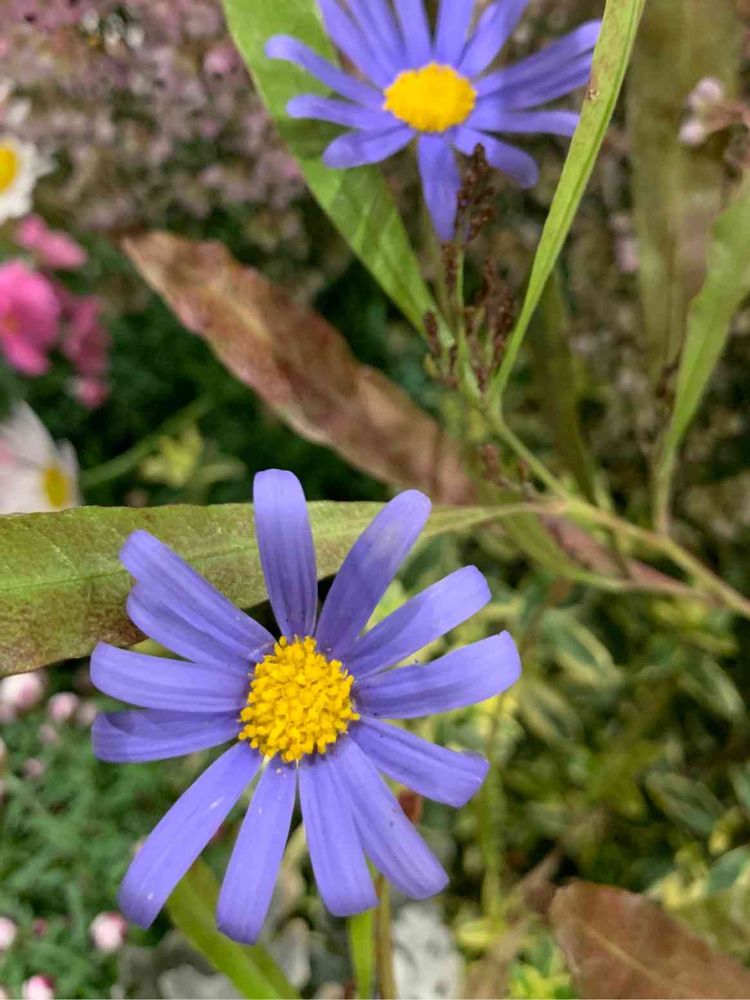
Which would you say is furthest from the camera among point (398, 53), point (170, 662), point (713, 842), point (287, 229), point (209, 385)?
point (209, 385)

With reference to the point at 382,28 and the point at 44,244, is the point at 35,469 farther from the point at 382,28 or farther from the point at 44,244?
the point at 382,28

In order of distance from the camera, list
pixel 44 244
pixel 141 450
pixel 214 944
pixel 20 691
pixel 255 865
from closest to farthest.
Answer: pixel 255 865 → pixel 214 944 → pixel 20 691 → pixel 44 244 → pixel 141 450

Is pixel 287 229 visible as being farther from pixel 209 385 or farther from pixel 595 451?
pixel 595 451

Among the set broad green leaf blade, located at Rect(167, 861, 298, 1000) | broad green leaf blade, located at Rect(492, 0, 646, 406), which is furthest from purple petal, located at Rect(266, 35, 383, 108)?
broad green leaf blade, located at Rect(167, 861, 298, 1000)

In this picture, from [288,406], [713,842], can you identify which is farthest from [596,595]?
[288,406]

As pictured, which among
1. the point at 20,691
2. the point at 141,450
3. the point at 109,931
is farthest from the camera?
the point at 141,450

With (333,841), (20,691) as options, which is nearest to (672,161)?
(333,841)

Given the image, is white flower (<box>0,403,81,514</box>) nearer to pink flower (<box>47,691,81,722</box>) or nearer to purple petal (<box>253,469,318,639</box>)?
pink flower (<box>47,691,81,722</box>)
